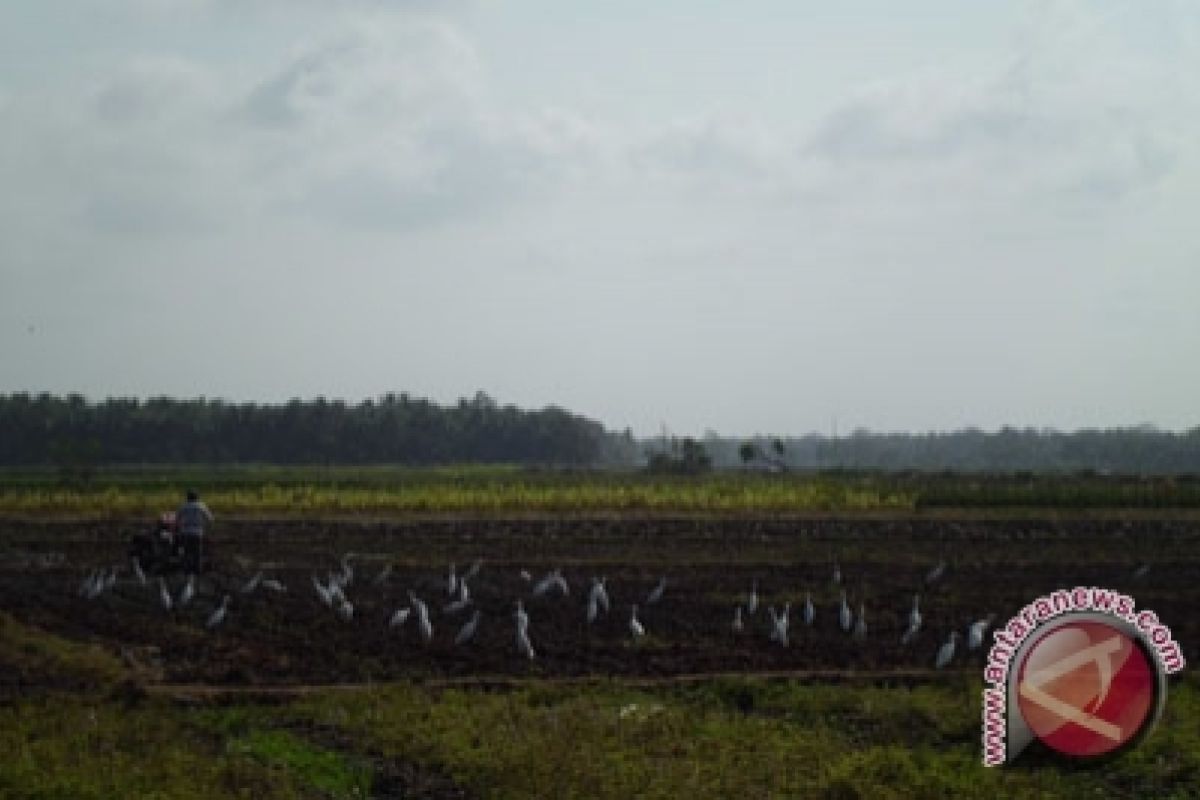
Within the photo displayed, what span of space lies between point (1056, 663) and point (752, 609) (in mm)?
13032

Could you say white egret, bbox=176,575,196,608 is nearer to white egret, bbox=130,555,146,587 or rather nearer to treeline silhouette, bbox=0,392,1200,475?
white egret, bbox=130,555,146,587

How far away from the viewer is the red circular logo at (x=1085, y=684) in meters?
6.91

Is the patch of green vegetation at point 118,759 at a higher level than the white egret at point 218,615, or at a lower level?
lower

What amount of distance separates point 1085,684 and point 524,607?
14.3m

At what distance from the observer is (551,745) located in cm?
1155

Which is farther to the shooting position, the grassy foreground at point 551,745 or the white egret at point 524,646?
the white egret at point 524,646

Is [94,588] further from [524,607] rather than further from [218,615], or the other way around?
[524,607]

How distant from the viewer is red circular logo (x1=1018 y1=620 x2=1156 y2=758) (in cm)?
691

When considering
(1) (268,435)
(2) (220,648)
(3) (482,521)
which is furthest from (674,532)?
(1) (268,435)

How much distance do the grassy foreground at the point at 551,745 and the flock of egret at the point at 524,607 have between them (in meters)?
2.80

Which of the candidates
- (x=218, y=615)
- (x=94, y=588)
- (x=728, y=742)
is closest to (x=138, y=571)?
(x=94, y=588)

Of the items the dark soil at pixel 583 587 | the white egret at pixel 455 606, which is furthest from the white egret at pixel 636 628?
the white egret at pixel 455 606

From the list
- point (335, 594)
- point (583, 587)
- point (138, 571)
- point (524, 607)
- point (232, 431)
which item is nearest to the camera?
point (524, 607)

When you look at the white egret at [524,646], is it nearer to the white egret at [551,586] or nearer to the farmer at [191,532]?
the white egret at [551,586]
